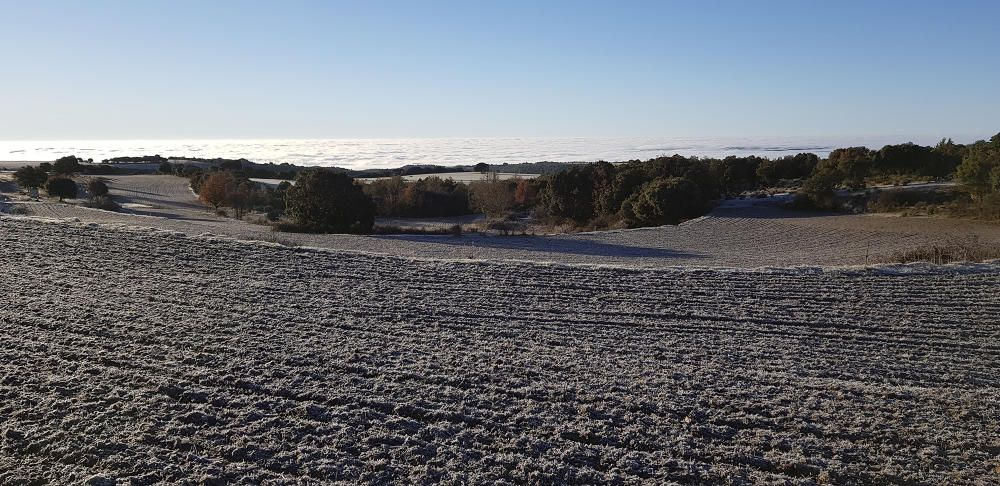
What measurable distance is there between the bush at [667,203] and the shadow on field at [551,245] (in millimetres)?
9401

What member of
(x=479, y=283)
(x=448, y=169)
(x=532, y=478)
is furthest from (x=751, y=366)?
(x=448, y=169)

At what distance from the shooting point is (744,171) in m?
47.7

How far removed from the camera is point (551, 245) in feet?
72.7

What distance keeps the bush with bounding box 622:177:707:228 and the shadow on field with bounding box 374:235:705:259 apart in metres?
9.40

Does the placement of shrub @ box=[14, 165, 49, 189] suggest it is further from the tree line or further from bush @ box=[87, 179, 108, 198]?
bush @ box=[87, 179, 108, 198]

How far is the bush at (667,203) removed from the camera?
32.6m

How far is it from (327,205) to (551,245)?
9421 millimetres

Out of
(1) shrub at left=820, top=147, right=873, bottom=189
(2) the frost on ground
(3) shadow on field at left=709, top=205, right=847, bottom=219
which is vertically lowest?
(2) the frost on ground

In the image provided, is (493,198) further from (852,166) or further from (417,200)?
(852,166)

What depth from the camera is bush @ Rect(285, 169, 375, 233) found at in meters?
26.7

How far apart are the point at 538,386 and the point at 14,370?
20.2 feet

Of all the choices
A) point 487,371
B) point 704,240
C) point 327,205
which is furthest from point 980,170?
point 487,371

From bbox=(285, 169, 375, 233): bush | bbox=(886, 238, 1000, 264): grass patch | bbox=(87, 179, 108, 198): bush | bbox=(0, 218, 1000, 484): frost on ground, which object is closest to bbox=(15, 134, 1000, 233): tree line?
bbox=(285, 169, 375, 233): bush

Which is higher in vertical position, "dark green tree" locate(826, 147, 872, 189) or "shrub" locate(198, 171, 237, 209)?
"dark green tree" locate(826, 147, 872, 189)
